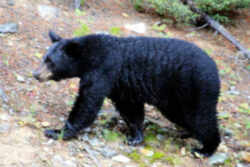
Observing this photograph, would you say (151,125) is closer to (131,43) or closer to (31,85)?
(131,43)

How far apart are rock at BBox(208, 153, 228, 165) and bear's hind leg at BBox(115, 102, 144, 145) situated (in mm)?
1110

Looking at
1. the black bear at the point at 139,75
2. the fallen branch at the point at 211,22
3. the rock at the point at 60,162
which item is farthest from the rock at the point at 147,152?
the fallen branch at the point at 211,22

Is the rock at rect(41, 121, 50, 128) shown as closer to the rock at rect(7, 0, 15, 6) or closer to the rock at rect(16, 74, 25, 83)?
the rock at rect(16, 74, 25, 83)

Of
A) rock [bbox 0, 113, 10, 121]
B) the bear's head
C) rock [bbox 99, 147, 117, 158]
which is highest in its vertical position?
the bear's head

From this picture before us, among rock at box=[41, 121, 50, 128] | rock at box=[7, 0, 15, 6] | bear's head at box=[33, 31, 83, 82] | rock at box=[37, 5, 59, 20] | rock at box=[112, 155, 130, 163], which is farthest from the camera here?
rock at box=[37, 5, 59, 20]

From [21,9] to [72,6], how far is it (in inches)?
65.4

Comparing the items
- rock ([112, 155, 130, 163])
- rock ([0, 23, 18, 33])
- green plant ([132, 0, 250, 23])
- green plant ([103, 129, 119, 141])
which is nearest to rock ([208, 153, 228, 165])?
rock ([112, 155, 130, 163])

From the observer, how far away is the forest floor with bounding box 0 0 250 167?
409 centimetres

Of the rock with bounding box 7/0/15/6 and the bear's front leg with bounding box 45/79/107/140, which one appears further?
the rock with bounding box 7/0/15/6

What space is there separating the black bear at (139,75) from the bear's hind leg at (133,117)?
0.65 ft

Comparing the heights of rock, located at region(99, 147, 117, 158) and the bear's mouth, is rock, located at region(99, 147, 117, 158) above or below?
below

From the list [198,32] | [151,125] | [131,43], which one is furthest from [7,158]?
[198,32]

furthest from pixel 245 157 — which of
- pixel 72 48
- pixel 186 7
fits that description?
pixel 186 7

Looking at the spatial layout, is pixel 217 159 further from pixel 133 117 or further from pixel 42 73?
pixel 42 73
